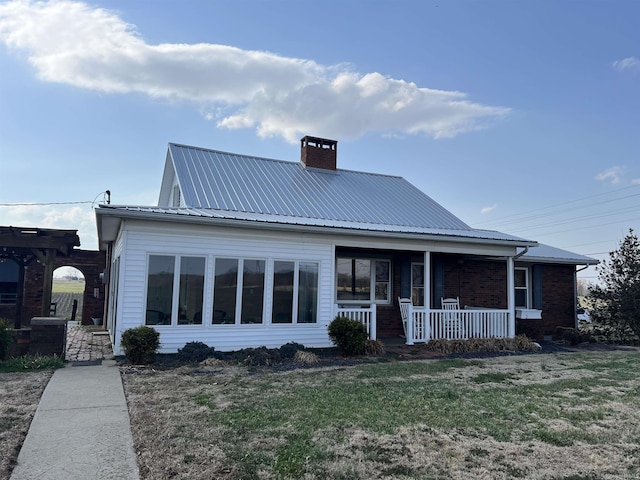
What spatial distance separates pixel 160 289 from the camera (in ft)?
31.6

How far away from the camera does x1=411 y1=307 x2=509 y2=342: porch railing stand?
39.7 ft

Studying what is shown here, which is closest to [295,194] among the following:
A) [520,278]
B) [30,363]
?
[30,363]

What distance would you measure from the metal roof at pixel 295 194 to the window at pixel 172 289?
1.47 m

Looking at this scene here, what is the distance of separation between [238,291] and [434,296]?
649cm

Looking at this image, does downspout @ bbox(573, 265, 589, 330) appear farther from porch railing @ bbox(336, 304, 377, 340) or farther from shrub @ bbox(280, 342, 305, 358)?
shrub @ bbox(280, 342, 305, 358)

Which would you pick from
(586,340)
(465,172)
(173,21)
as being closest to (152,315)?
(173,21)

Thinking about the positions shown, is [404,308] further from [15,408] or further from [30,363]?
[15,408]

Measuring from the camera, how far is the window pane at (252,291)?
34.0 ft

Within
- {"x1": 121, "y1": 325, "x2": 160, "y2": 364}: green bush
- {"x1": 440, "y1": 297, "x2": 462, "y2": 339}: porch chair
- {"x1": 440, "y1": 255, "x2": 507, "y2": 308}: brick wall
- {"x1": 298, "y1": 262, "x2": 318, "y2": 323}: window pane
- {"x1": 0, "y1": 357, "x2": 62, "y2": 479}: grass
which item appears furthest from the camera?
{"x1": 440, "y1": 255, "x2": 507, "y2": 308}: brick wall

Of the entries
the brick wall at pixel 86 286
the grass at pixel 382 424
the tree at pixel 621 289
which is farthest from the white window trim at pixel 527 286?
the brick wall at pixel 86 286

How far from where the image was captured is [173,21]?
9.79 metres

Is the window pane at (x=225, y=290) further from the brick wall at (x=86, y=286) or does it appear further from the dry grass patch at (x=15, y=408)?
the brick wall at (x=86, y=286)

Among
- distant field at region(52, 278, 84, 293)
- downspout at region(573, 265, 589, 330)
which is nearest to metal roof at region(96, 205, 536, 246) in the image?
downspout at region(573, 265, 589, 330)

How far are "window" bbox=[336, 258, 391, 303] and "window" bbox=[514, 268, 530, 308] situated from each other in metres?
4.74
